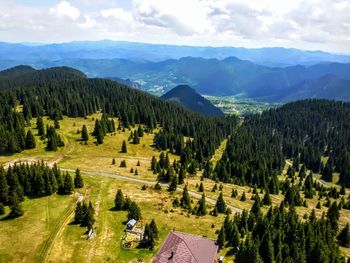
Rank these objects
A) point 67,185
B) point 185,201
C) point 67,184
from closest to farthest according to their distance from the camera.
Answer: point 67,184 < point 67,185 < point 185,201

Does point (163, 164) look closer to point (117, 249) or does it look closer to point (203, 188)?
point (203, 188)

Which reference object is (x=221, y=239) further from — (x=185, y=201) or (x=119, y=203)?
(x=119, y=203)

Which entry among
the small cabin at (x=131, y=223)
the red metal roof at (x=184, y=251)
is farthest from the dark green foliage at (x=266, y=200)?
the red metal roof at (x=184, y=251)

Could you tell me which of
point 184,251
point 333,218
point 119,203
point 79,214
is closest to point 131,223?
point 119,203

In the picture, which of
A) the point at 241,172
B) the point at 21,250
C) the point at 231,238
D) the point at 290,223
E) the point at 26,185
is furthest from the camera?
the point at 241,172

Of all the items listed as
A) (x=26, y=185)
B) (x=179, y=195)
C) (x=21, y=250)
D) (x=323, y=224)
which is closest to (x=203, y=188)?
(x=179, y=195)

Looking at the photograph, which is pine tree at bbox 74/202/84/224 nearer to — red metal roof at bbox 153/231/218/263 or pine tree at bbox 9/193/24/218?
pine tree at bbox 9/193/24/218

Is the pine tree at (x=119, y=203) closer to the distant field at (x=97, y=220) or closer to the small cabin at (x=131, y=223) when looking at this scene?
the distant field at (x=97, y=220)

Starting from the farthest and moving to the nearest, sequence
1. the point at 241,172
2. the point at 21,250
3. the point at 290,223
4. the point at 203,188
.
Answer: the point at 241,172, the point at 203,188, the point at 290,223, the point at 21,250
